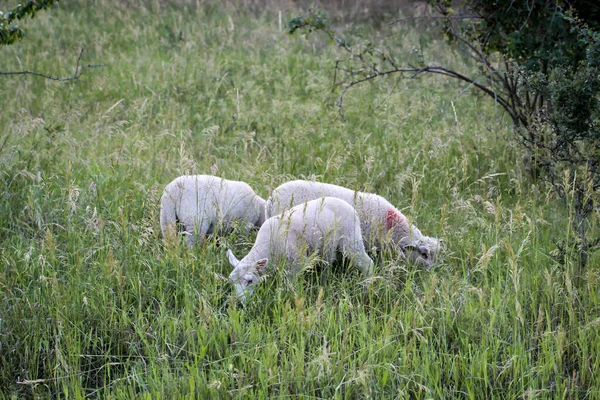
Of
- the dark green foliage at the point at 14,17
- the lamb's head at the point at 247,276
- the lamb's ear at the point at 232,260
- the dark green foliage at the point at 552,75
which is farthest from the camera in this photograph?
the dark green foliage at the point at 14,17

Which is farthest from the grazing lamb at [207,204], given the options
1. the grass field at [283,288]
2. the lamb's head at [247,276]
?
the lamb's head at [247,276]

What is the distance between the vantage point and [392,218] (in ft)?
14.7

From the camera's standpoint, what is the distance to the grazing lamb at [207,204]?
448 cm

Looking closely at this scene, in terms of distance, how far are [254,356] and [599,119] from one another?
270 centimetres

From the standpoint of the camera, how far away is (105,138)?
6750 millimetres

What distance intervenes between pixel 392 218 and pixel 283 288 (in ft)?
3.59

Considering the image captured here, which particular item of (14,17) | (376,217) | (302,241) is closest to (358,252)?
(302,241)

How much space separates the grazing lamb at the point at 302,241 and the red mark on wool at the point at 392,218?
353mm

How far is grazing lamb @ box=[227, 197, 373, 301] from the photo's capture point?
3.75 meters

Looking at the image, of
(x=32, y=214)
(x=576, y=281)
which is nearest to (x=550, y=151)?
(x=576, y=281)

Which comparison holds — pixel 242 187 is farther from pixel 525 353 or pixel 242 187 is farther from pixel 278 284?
pixel 525 353

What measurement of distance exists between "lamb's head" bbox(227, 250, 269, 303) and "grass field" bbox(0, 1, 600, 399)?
0.30 feet

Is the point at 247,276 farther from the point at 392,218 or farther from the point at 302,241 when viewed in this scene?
the point at 392,218

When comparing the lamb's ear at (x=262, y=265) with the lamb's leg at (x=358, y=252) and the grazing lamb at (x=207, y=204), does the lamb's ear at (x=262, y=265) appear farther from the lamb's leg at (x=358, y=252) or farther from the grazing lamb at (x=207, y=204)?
the grazing lamb at (x=207, y=204)
